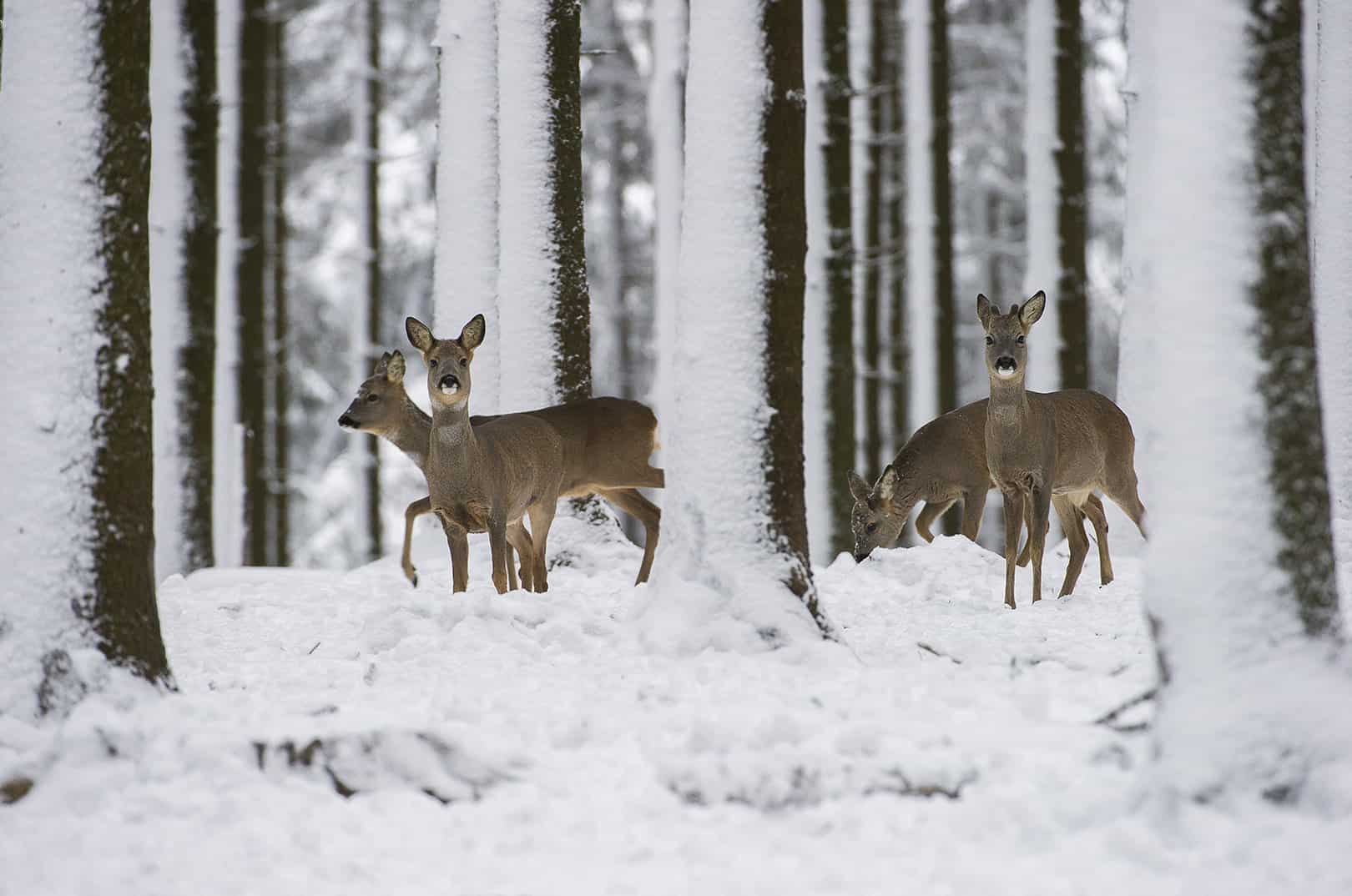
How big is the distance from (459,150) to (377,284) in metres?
8.09

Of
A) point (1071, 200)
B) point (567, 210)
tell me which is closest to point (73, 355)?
point (567, 210)

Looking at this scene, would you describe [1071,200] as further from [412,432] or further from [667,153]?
[412,432]

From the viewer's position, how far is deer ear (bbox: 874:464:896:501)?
10.8m

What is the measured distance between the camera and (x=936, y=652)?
285 inches

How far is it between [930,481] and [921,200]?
813 cm

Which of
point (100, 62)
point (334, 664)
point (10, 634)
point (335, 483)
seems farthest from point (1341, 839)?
point (335, 483)

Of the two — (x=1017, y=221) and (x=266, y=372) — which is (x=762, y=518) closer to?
(x=266, y=372)

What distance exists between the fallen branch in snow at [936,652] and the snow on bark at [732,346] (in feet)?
2.32

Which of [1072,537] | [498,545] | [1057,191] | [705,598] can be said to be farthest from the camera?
[1057,191]

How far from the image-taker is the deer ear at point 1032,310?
9383 mm

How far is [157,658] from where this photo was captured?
21.1 ft

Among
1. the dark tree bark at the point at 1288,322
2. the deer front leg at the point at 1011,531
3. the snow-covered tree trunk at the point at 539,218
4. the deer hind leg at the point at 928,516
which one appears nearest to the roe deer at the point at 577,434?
the snow-covered tree trunk at the point at 539,218

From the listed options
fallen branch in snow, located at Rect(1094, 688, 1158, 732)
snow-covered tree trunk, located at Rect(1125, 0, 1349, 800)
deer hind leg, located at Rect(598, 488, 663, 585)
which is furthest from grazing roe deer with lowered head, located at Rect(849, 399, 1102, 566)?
snow-covered tree trunk, located at Rect(1125, 0, 1349, 800)

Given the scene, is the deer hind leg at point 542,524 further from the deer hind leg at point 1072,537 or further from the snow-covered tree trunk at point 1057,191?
the snow-covered tree trunk at point 1057,191
